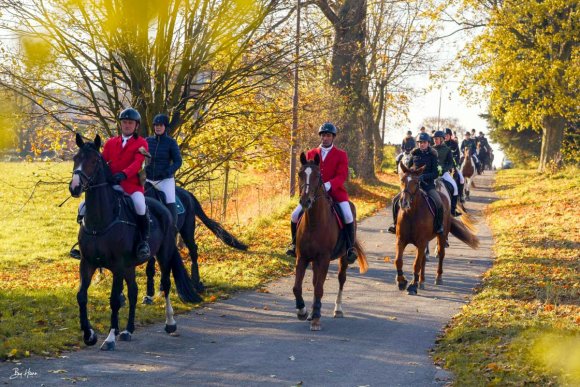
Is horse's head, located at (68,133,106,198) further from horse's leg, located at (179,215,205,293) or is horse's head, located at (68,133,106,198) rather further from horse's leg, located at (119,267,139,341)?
horse's leg, located at (179,215,205,293)

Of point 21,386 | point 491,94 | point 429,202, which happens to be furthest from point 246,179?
point 21,386

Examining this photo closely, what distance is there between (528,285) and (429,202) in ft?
7.29

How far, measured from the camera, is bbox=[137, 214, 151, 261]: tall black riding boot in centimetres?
987

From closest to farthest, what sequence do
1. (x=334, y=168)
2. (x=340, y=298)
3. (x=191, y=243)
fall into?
(x=334, y=168) → (x=340, y=298) → (x=191, y=243)

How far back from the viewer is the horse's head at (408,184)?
13594 mm

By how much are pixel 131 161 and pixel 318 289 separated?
9.80 feet

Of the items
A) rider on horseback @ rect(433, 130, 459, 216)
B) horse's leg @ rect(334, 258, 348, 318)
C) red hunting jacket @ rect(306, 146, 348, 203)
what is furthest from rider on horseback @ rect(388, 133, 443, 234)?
red hunting jacket @ rect(306, 146, 348, 203)

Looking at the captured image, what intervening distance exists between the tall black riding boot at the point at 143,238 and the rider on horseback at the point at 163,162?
255 centimetres

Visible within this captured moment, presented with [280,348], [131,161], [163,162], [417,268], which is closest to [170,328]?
[280,348]

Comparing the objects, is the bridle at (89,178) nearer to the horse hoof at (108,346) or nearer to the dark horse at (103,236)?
the dark horse at (103,236)

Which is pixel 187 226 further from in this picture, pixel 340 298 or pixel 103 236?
pixel 103 236

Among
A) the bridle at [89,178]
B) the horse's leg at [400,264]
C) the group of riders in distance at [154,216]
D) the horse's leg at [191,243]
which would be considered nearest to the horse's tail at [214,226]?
the group of riders in distance at [154,216]

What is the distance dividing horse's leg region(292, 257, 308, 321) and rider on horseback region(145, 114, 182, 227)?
265cm

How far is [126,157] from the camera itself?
1020 cm
